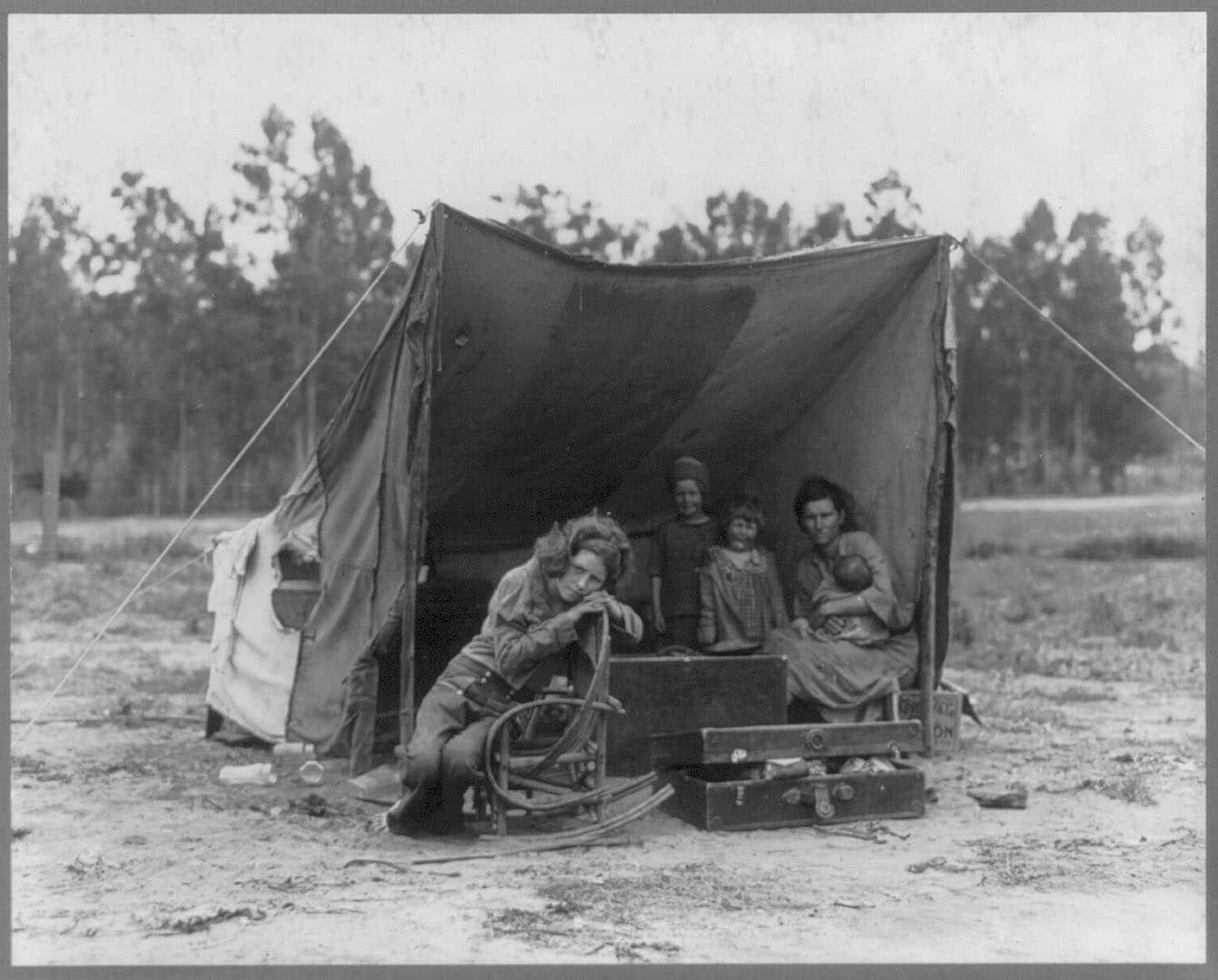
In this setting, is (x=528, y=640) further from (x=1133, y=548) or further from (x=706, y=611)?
(x=1133, y=548)

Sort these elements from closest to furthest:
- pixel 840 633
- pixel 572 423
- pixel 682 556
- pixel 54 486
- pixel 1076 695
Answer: pixel 840 633 → pixel 682 556 → pixel 572 423 → pixel 1076 695 → pixel 54 486

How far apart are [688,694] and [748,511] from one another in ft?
5.17

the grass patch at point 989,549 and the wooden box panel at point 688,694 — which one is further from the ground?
the grass patch at point 989,549

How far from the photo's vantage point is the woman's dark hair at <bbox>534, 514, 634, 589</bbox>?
5.18 meters

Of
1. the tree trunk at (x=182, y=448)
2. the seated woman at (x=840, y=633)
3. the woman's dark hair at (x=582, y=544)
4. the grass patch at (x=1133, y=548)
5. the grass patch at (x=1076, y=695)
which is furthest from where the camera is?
the tree trunk at (x=182, y=448)

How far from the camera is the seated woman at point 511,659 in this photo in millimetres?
5027

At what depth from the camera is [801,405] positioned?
7.41m

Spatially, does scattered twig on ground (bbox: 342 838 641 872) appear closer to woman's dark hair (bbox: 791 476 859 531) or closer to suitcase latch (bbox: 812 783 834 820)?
suitcase latch (bbox: 812 783 834 820)

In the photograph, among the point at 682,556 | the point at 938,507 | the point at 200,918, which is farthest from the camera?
the point at 682,556

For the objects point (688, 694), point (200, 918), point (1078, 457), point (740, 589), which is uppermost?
point (1078, 457)

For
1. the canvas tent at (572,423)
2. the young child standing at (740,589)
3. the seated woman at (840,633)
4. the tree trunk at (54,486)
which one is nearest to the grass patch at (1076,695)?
the canvas tent at (572,423)

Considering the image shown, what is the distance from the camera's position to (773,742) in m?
5.39

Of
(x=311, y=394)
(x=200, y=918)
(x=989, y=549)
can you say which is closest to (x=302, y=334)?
(x=311, y=394)

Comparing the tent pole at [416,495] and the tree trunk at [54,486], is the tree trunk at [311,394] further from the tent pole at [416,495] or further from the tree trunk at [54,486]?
the tent pole at [416,495]
